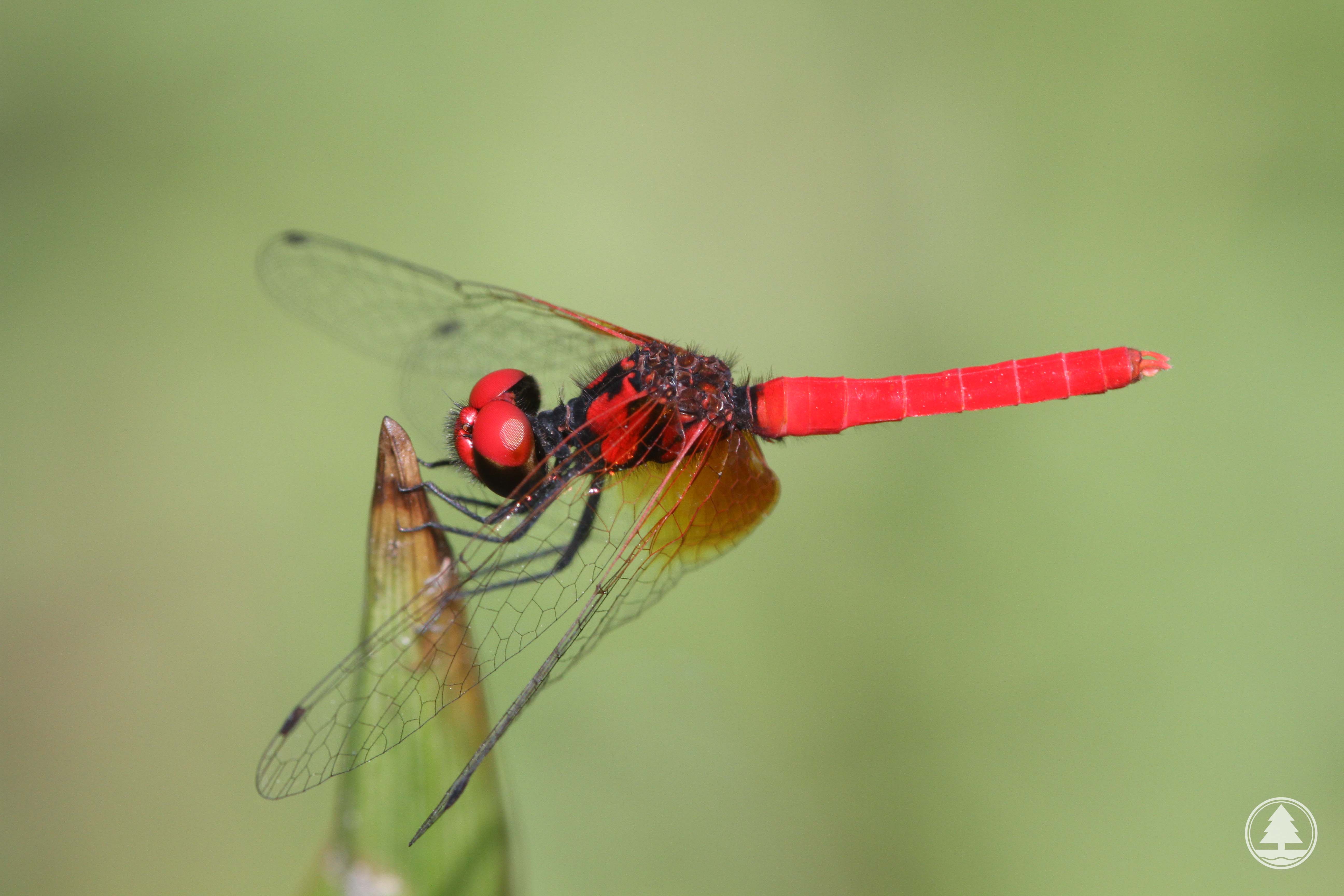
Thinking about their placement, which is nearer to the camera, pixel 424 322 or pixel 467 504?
pixel 467 504

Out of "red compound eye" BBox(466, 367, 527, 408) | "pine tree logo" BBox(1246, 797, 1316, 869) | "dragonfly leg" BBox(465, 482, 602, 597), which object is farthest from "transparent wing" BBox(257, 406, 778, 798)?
"pine tree logo" BBox(1246, 797, 1316, 869)

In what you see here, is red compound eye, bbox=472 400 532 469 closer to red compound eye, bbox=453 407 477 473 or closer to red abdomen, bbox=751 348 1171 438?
red compound eye, bbox=453 407 477 473

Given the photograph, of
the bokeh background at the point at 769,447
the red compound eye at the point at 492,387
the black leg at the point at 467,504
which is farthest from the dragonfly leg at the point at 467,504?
the bokeh background at the point at 769,447

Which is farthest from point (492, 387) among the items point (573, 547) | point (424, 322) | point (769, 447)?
point (769, 447)

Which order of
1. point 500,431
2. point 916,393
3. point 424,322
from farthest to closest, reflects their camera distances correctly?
1. point 424,322
2. point 916,393
3. point 500,431

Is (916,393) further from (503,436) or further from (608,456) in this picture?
(503,436)

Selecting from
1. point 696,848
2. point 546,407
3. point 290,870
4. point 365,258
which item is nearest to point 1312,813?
point 696,848

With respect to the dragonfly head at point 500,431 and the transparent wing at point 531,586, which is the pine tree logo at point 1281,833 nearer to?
the transparent wing at point 531,586
